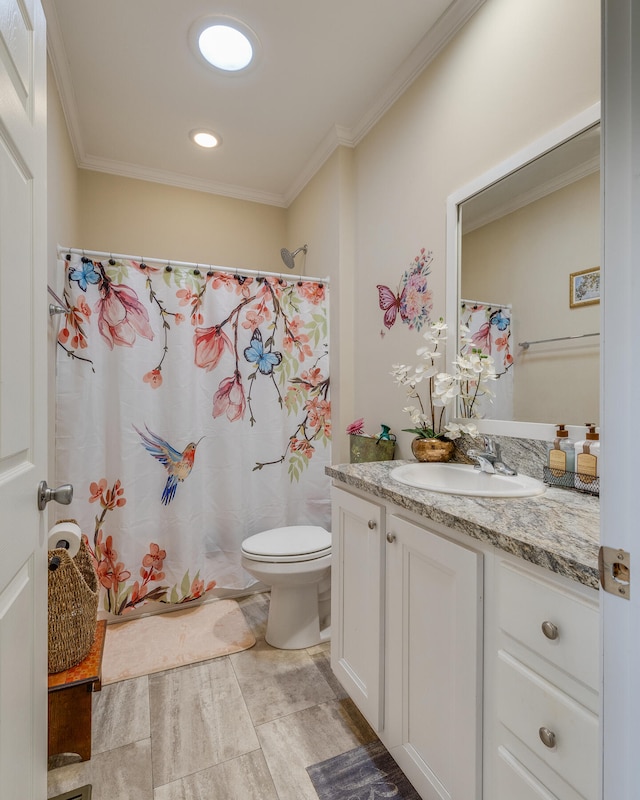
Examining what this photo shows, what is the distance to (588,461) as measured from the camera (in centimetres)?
105

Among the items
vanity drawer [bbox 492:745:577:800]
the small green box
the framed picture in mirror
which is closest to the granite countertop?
vanity drawer [bbox 492:745:577:800]

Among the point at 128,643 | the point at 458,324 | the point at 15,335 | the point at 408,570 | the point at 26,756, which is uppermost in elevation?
the point at 458,324

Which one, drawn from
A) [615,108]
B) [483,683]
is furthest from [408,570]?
[615,108]

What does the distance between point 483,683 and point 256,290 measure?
6.51 feet

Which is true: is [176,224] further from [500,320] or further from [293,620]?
[293,620]

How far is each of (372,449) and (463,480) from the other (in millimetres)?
578

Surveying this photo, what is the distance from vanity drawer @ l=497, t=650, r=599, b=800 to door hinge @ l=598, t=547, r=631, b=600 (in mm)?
314

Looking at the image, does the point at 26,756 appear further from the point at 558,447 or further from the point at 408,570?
the point at 558,447

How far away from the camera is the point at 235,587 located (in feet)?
7.29

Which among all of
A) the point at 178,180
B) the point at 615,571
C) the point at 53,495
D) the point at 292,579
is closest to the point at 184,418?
the point at 292,579

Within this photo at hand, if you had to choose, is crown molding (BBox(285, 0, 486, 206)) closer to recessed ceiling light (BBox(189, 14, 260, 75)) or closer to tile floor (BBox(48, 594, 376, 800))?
recessed ceiling light (BBox(189, 14, 260, 75))

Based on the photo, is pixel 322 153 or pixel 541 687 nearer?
pixel 541 687

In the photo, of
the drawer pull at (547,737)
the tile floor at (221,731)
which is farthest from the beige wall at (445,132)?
the drawer pull at (547,737)

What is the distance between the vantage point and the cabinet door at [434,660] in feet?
2.81
